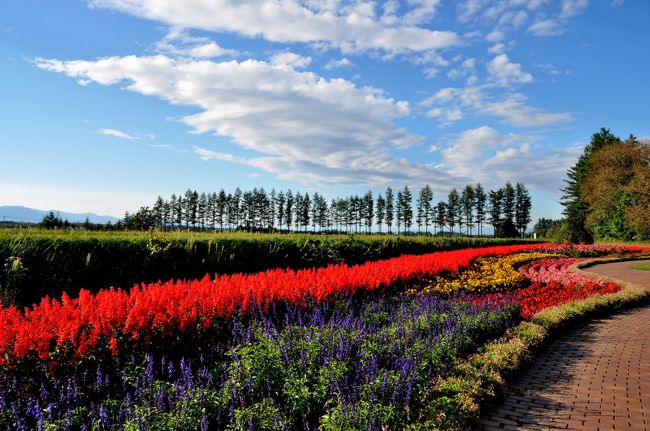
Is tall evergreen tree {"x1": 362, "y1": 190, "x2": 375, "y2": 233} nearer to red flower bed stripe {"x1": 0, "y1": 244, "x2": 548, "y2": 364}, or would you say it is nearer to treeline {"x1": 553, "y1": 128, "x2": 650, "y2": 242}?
treeline {"x1": 553, "y1": 128, "x2": 650, "y2": 242}

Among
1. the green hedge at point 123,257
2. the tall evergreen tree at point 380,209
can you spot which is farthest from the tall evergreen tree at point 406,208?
the green hedge at point 123,257

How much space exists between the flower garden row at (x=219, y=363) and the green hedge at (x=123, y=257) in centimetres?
385

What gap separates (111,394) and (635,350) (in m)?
7.28

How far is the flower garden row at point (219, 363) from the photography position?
349cm

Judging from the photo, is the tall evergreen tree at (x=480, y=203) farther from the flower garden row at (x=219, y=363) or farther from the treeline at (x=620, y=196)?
the flower garden row at (x=219, y=363)

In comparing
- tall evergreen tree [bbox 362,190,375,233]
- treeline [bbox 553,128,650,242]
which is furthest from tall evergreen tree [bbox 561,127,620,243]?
tall evergreen tree [bbox 362,190,375,233]

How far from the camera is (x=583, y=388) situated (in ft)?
17.6

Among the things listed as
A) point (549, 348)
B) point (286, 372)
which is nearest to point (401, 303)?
point (549, 348)

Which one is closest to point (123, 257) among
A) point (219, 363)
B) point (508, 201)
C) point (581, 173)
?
point (219, 363)

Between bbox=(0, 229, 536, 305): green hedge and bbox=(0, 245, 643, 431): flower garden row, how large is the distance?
3851 mm

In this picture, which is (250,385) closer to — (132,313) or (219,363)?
(219,363)

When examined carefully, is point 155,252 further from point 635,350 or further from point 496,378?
point 635,350

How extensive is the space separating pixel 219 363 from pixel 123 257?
6368 mm

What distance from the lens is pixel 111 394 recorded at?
13.0 feet
